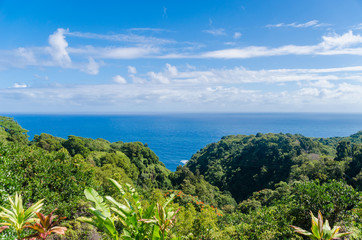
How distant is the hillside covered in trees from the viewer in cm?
695

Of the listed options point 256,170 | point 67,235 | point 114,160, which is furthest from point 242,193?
point 67,235

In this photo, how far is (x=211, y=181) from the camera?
4684 cm

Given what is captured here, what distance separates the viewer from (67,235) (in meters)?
7.02

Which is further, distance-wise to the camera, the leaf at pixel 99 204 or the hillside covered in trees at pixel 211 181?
the hillside covered in trees at pixel 211 181

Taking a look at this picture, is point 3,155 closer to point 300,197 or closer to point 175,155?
point 300,197

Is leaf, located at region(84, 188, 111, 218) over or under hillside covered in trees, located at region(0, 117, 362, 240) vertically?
over

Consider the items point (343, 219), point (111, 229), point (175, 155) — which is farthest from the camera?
point (175, 155)

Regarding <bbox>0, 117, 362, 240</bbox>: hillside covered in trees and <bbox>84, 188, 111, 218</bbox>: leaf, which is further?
<bbox>0, 117, 362, 240</bbox>: hillside covered in trees

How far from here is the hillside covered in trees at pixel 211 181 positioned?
6.95 meters

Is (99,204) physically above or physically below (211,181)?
above

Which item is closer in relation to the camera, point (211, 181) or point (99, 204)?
point (99, 204)

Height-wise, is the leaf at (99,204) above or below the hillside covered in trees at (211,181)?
above

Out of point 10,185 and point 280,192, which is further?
point 280,192

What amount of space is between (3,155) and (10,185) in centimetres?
218
